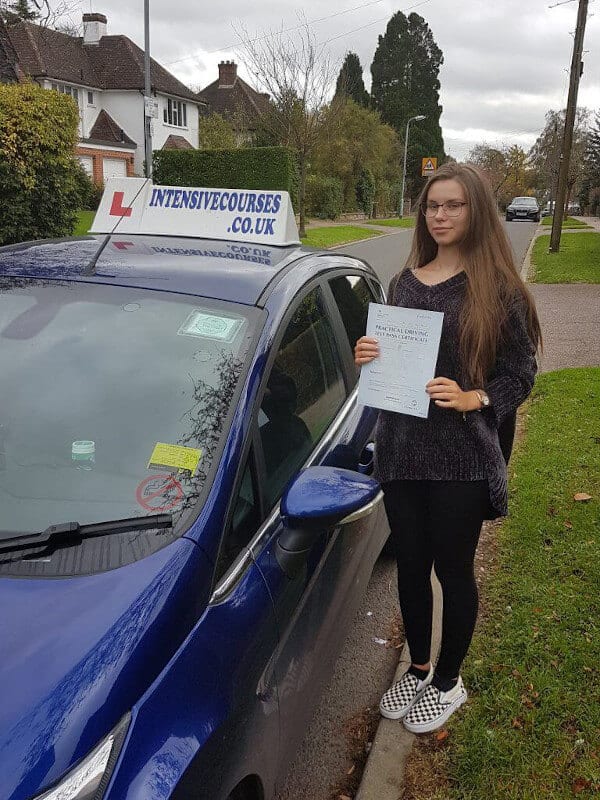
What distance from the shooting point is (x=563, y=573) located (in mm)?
3545

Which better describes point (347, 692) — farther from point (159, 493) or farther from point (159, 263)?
point (159, 263)

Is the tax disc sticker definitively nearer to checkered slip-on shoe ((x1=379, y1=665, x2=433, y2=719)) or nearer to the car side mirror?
the car side mirror

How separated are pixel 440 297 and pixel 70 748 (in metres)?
1.58

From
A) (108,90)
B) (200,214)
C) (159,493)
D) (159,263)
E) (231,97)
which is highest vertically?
(231,97)

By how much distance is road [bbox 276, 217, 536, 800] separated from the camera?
2.50 metres

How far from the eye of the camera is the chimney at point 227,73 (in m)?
54.9

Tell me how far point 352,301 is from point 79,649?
219 cm

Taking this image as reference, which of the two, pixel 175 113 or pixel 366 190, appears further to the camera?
pixel 366 190

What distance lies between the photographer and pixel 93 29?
141 feet

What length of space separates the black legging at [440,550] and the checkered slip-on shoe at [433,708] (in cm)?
8

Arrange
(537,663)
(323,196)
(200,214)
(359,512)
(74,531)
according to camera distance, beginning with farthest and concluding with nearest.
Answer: (323,196) < (200,214) < (537,663) < (359,512) < (74,531)

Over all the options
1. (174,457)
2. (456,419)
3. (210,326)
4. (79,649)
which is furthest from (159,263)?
(79,649)

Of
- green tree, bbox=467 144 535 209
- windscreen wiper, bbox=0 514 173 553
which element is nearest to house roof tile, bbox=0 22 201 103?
green tree, bbox=467 144 535 209

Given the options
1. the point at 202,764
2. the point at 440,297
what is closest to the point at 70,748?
the point at 202,764
